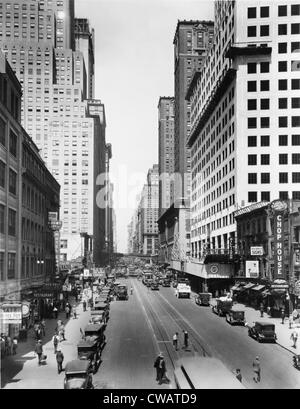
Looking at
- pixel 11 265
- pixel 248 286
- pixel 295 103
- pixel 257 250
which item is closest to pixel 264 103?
pixel 295 103

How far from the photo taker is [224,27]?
289ft

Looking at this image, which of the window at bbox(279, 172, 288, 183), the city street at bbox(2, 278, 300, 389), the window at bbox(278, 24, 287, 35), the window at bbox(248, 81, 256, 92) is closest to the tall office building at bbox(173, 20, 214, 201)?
the window at bbox(248, 81, 256, 92)

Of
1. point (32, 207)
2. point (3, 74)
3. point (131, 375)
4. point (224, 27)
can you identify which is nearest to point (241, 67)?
point (224, 27)

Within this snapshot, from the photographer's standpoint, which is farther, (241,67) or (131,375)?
(241,67)

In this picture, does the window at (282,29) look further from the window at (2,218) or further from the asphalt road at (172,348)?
the window at (2,218)

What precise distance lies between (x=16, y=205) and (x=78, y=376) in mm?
23044

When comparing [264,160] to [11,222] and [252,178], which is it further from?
[11,222]

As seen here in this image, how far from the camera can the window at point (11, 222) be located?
4266 cm

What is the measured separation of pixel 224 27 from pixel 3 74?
57510 millimetres

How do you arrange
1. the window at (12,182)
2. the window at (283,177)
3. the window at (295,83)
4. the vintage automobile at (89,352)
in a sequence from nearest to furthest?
the vintage automobile at (89,352), the window at (12,182), the window at (295,83), the window at (283,177)

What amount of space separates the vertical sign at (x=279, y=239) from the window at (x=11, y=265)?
2743 centimetres

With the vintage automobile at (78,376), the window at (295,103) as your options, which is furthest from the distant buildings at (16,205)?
the window at (295,103)

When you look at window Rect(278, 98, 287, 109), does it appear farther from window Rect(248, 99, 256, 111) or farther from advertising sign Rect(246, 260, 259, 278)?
advertising sign Rect(246, 260, 259, 278)
